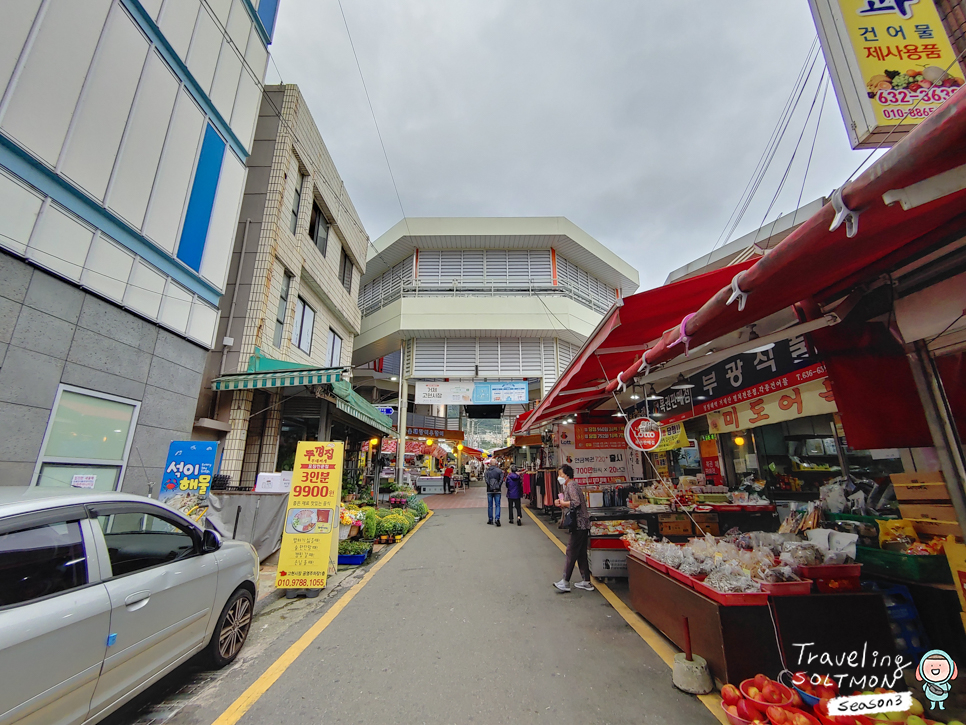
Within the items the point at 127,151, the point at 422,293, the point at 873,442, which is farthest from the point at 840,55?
the point at 422,293

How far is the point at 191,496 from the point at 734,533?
8.28 meters

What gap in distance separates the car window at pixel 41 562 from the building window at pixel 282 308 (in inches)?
363

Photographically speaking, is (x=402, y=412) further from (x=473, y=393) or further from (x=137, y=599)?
(x=137, y=599)

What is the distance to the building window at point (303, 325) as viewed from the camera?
40.4ft

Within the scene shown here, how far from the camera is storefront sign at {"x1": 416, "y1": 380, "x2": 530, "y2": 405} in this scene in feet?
64.3

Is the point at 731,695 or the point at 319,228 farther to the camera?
the point at 319,228

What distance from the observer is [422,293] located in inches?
877

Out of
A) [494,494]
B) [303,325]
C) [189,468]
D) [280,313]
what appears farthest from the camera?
[303,325]

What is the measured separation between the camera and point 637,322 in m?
4.13

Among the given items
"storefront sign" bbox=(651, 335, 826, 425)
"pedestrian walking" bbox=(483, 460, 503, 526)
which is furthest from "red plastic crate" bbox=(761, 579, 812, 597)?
"pedestrian walking" bbox=(483, 460, 503, 526)

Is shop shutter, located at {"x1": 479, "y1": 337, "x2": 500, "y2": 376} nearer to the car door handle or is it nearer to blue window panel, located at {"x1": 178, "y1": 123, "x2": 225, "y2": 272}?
blue window panel, located at {"x1": 178, "y1": 123, "x2": 225, "y2": 272}

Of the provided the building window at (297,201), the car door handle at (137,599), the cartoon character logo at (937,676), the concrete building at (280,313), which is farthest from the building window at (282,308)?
the cartoon character logo at (937,676)

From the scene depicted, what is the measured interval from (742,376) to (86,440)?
9.48 metres

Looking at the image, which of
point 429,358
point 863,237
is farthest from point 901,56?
point 429,358
